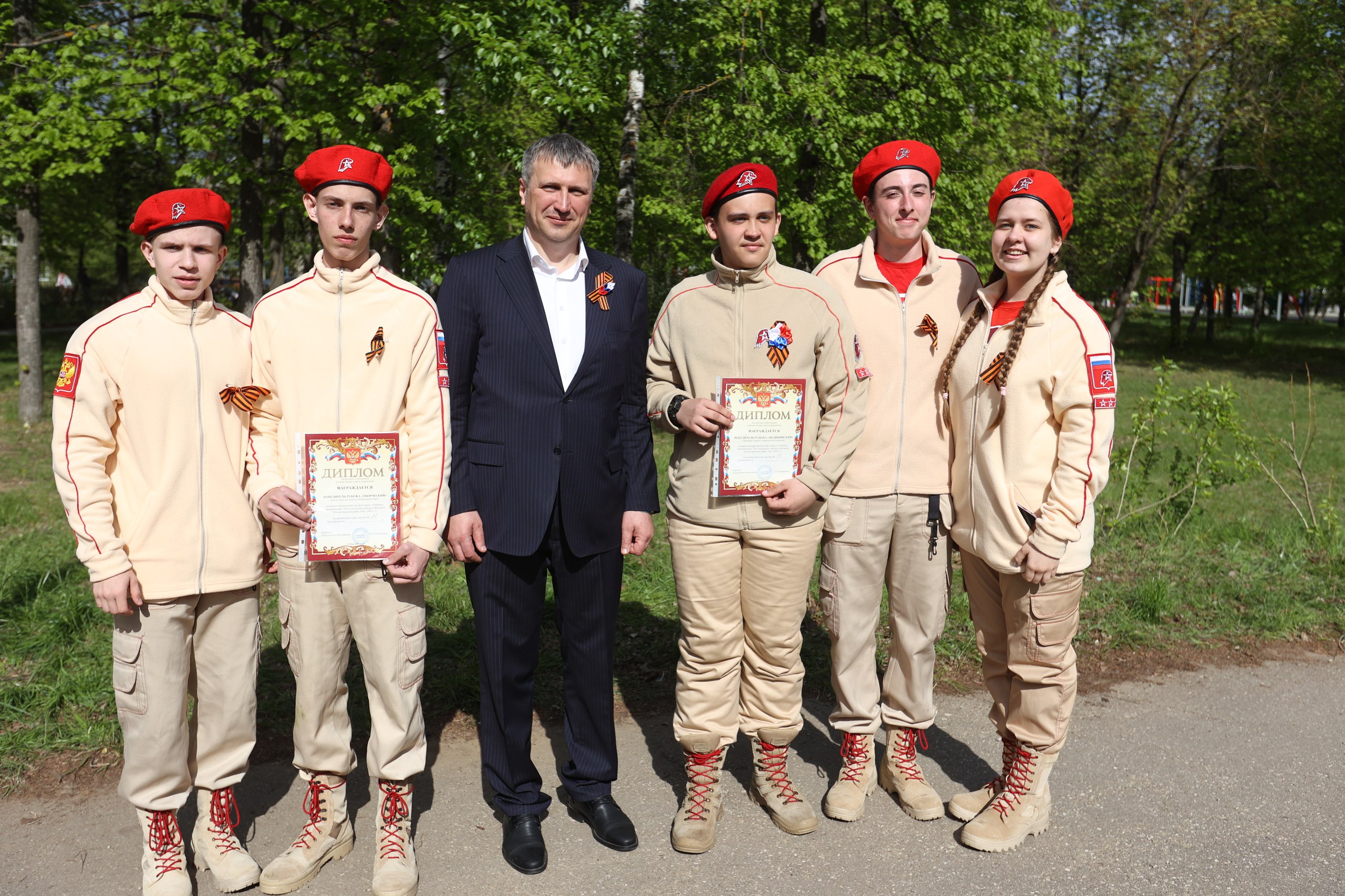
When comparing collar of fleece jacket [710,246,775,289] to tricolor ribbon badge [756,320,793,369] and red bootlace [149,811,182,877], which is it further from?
red bootlace [149,811,182,877]

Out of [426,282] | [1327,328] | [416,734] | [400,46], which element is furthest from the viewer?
[1327,328]

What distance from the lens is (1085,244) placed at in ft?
94.5

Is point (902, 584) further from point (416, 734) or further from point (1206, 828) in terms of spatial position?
point (416, 734)

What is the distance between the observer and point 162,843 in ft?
11.4

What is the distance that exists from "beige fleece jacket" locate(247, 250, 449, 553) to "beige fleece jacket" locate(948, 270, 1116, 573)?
2.02 m

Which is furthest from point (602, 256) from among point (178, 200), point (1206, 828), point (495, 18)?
point (495, 18)

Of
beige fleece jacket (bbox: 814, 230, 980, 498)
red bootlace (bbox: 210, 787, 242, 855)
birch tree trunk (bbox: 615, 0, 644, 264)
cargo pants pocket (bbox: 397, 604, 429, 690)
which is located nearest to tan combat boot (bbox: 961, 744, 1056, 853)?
beige fleece jacket (bbox: 814, 230, 980, 498)

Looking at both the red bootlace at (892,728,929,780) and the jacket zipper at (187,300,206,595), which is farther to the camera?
the red bootlace at (892,728,929,780)

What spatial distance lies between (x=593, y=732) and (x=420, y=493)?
1.21 m

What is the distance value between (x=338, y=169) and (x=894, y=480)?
238cm

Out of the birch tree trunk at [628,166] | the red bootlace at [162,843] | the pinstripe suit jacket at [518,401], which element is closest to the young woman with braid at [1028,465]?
the pinstripe suit jacket at [518,401]

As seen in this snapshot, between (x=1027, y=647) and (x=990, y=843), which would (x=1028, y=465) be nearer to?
(x=1027, y=647)

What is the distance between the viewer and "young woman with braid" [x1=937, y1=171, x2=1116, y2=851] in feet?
12.0

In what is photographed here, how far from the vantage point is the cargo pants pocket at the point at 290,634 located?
3.55 metres
